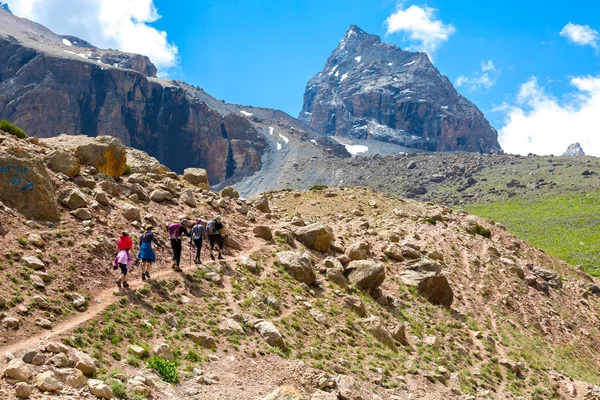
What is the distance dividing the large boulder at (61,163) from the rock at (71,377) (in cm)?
1259

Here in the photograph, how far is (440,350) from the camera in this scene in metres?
20.5

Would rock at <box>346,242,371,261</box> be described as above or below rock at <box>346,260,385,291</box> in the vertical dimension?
above

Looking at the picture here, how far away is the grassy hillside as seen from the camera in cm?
6316

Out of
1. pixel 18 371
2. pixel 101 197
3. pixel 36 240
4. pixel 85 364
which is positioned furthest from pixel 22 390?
pixel 101 197

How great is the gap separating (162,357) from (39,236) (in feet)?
20.4

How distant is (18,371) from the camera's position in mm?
8852

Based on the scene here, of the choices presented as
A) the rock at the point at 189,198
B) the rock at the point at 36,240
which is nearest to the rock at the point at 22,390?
the rock at the point at 36,240

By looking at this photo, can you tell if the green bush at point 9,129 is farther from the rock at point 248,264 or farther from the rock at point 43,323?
the rock at point 43,323

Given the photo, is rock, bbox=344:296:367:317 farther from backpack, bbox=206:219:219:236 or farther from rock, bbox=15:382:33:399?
rock, bbox=15:382:33:399

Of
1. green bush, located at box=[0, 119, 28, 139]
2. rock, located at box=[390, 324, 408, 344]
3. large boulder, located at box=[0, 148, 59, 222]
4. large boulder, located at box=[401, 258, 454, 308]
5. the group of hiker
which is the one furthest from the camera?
large boulder, located at box=[401, 258, 454, 308]

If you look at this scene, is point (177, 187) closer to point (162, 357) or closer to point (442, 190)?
point (162, 357)

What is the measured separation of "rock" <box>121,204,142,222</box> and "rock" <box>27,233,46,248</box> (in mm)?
4895

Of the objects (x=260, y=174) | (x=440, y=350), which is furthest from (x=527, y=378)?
(x=260, y=174)

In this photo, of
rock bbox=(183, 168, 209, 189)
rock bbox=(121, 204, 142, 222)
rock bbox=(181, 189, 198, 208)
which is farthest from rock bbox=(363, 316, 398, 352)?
rock bbox=(183, 168, 209, 189)
